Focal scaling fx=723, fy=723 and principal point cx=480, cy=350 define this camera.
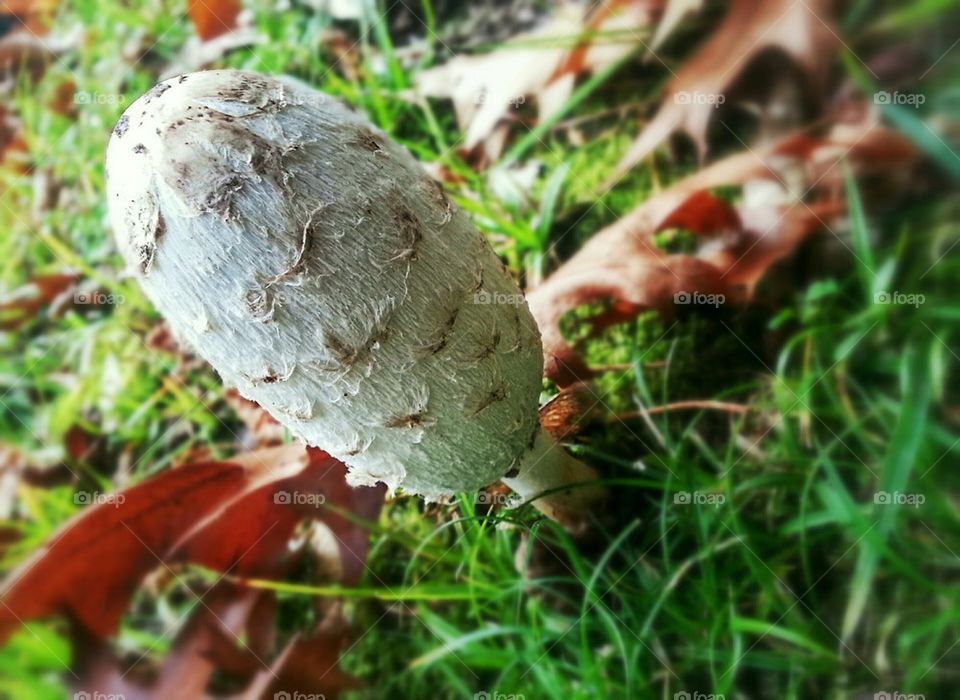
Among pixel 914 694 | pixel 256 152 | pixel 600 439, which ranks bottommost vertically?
pixel 914 694

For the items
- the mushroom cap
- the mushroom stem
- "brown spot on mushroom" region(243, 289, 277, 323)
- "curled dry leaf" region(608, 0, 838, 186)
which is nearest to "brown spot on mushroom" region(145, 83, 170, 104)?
the mushroom cap

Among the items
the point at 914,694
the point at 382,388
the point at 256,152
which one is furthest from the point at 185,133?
the point at 914,694

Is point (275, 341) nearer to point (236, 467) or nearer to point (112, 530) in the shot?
point (236, 467)

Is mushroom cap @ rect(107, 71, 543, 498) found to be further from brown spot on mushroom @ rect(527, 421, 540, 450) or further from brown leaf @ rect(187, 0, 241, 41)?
brown leaf @ rect(187, 0, 241, 41)

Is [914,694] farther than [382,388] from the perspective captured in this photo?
Yes

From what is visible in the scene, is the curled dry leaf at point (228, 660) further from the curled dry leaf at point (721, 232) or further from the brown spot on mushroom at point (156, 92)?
the brown spot on mushroom at point (156, 92)

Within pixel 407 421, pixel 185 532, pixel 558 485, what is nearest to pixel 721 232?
pixel 558 485

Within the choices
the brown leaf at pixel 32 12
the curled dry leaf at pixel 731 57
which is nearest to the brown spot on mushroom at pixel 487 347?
the curled dry leaf at pixel 731 57
